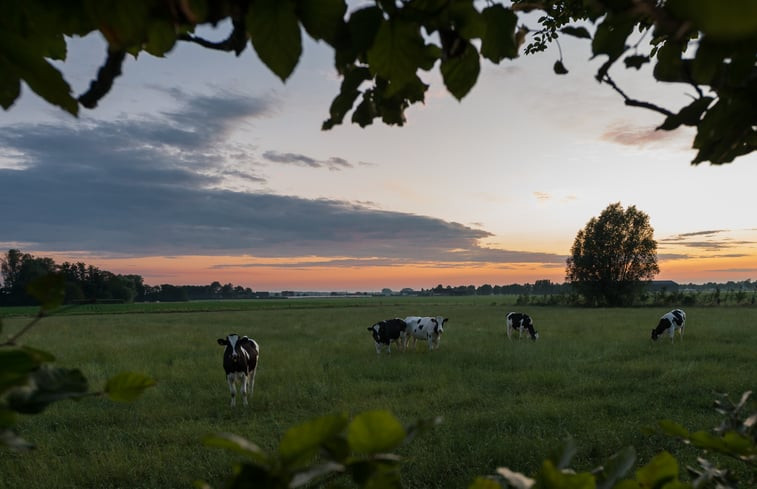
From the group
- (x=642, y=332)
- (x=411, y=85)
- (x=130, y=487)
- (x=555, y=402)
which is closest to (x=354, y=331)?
(x=642, y=332)

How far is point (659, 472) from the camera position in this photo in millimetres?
775

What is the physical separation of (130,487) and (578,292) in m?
48.4

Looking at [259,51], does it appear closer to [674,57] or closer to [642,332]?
[674,57]

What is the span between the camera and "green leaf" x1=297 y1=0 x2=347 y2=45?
2.59ft

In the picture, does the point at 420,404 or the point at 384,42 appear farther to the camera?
the point at 420,404

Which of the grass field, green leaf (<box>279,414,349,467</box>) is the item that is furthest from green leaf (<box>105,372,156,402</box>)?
the grass field

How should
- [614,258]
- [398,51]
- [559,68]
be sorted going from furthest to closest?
[614,258] → [559,68] → [398,51]

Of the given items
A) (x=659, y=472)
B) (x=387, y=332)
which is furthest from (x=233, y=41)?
(x=387, y=332)

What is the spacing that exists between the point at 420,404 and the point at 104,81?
27.4ft

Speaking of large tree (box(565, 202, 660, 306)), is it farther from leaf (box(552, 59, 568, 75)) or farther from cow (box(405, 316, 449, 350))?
leaf (box(552, 59, 568, 75))

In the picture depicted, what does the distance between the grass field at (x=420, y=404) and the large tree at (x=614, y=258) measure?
32.1m

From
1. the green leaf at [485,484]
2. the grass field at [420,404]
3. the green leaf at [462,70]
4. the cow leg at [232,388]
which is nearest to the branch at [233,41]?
the green leaf at [462,70]

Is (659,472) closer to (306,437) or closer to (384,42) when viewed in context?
(306,437)

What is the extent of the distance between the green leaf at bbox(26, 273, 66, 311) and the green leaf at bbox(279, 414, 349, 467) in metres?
0.49
